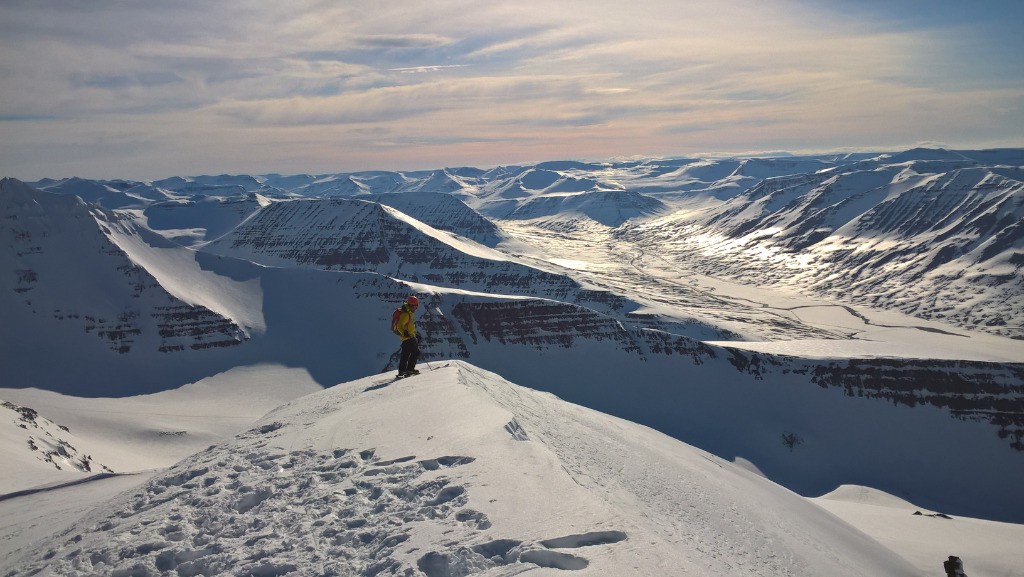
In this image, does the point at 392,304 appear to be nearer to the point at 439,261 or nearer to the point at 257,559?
the point at 439,261

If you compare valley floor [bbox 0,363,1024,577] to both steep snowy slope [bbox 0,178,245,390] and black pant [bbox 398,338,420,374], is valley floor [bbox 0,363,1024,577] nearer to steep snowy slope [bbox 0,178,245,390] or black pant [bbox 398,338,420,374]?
black pant [bbox 398,338,420,374]

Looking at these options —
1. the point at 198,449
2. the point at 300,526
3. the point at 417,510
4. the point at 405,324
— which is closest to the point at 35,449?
the point at 198,449

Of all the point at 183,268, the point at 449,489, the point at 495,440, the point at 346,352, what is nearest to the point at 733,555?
the point at 495,440

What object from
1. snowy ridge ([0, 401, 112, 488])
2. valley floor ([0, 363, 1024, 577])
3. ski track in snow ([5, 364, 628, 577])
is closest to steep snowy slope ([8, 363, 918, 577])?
ski track in snow ([5, 364, 628, 577])

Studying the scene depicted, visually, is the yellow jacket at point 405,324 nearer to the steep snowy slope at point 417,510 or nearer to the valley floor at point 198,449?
the valley floor at point 198,449

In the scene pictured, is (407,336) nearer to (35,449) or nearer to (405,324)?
(405,324)

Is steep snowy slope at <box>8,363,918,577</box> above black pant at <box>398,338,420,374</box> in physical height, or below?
below

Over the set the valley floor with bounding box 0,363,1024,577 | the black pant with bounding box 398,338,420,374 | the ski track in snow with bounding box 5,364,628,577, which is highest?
the black pant with bounding box 398,338,420,374
